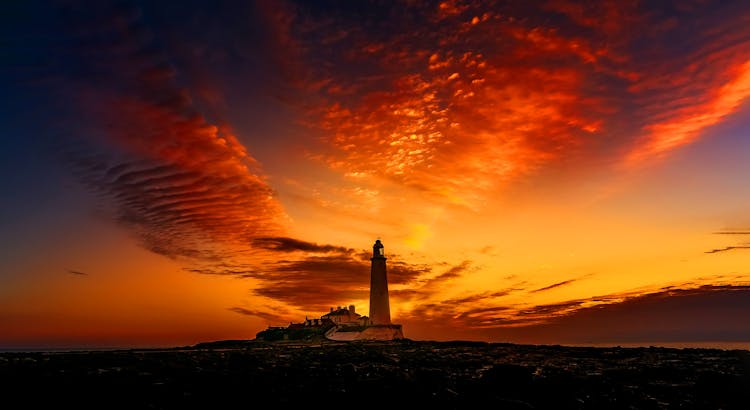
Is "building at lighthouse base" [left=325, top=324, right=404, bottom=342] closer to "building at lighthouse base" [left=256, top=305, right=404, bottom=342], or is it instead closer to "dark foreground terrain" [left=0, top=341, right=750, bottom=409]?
"building at lighthouse base" [left=256, top=305, right=404, bottom=342]

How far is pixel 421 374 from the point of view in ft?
93.7

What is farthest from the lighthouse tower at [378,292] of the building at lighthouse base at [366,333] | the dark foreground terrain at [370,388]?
the dark foreground terrain at [370,388]

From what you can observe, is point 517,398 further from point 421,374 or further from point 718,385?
point 718,385

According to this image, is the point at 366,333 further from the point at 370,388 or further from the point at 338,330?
the point at 370,388

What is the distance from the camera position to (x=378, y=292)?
9156 cm

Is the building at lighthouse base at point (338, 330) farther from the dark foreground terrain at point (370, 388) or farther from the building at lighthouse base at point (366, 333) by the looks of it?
the dark foreground terrain at point (370, 388)

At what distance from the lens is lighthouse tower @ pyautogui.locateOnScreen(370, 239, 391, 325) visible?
90.4 metres

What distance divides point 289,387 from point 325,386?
1734 mm

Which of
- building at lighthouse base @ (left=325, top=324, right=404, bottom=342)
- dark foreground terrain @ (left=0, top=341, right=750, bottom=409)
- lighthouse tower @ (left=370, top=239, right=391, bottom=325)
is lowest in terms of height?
dark foreground terrain @ (left=0, top=341, right=750, bottom=409)

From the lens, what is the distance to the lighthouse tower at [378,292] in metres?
90.4

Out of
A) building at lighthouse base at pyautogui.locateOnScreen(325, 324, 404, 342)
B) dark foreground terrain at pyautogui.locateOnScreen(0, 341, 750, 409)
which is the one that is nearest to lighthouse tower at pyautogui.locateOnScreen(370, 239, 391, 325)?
building at lighthouse base at pyautogui.locateOnScreen(325, 324, 404, 342)

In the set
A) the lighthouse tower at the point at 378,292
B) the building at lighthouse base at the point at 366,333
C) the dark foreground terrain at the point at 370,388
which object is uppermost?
the lighthouse tower at the point at 378,292

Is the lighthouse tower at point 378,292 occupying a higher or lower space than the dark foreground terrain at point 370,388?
higher

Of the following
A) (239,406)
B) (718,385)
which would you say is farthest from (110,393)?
(718,385)
